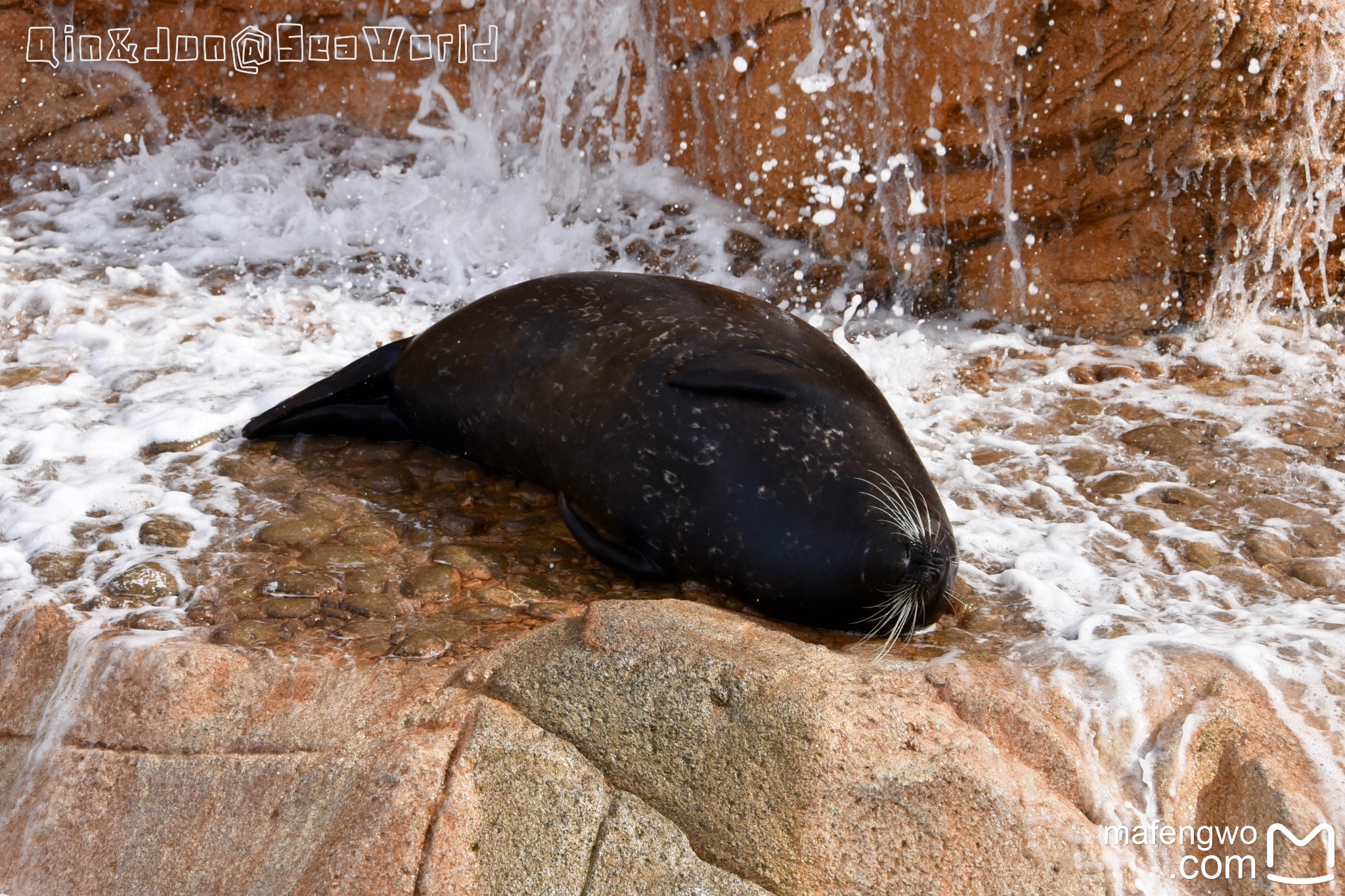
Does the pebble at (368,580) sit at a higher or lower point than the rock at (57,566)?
lower

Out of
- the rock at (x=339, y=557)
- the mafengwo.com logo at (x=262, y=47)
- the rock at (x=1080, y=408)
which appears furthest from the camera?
the mafengwo.com logo at (x=262, y=47)

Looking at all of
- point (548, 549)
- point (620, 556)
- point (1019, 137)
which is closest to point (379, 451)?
point (548, 549)

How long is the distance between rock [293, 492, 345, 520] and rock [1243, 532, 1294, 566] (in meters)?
3.03

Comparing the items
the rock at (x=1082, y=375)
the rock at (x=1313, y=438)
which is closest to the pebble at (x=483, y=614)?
the rock at (x=1082, y=375)

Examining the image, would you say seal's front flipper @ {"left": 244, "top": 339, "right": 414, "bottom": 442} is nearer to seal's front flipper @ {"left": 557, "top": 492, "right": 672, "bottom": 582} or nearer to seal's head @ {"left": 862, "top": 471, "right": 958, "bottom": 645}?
seal's front flipper @ {"left": 557, "top": 492, "right": 672, "bottom": 582}

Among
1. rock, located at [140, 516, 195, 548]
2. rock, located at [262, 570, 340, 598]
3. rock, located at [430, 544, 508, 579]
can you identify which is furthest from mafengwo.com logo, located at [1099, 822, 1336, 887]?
rock, located at [140, 516, 195, 548]

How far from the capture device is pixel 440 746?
9.19 feet

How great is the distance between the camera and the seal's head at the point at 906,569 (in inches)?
139

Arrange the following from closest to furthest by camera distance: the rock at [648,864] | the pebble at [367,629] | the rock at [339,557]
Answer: the rock at [648,864]
the pebble at [367,629]
the rock at [339,557]

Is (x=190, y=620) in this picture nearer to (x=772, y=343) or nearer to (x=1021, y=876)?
(x=772, y=343)

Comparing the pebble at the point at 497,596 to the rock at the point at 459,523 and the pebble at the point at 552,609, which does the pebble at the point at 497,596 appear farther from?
the rock at the point at 459,523

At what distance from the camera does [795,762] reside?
2.69m

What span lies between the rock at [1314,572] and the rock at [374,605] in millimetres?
2767

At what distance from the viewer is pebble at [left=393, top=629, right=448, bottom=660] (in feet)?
11.0
